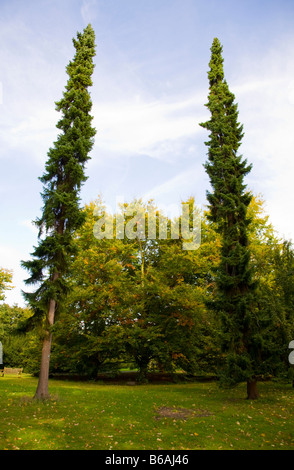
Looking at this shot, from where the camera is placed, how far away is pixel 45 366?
13578 mm

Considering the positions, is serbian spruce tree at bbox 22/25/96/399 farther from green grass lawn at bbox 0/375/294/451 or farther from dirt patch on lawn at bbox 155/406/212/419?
dirt patch on lawn at bbox 155/406/212/419

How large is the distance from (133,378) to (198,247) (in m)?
13.3

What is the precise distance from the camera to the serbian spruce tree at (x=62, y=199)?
548 inches

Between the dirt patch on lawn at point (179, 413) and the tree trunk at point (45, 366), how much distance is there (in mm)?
5255

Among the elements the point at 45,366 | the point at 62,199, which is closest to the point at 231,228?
the point at 62,199

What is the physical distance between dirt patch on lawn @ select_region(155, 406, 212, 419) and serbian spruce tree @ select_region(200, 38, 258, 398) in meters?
2.24

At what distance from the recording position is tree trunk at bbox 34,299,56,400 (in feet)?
42.5

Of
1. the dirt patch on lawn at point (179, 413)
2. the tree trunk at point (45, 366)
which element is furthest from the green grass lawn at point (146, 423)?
the tree trunk at point (45, 366)

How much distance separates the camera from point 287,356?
13445 millimetres

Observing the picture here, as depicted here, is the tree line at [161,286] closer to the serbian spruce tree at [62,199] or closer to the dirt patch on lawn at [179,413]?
the serbian spruce tree at [62,199]

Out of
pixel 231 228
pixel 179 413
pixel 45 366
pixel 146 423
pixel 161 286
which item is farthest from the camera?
pixel 161 286

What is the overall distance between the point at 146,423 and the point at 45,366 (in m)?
6.32

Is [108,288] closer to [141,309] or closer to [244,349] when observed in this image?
[141,309]

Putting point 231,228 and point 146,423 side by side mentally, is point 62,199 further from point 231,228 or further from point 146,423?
point 146,423
